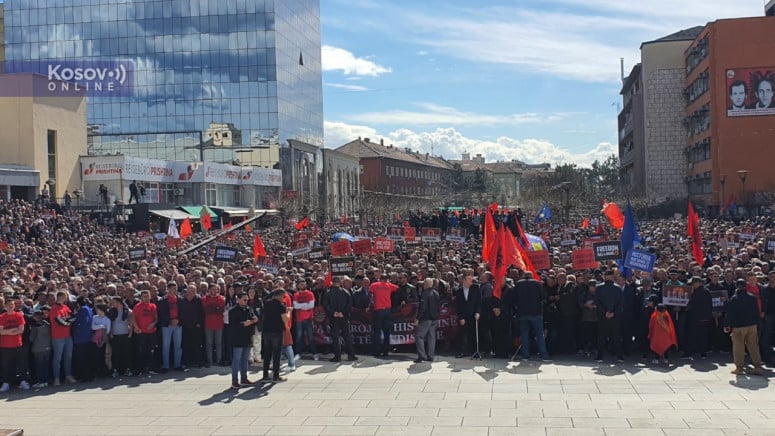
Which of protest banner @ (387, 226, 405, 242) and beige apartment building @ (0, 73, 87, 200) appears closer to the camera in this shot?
protest banner @ (387, 226, 405, 242)

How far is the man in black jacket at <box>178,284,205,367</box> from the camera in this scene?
48.0ft

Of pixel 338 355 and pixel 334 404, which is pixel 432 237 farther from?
pixel 334 404

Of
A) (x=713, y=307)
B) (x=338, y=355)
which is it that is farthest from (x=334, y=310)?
(x=713, y=307)

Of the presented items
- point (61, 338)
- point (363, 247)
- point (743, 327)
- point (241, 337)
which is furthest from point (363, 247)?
point (743, 327)

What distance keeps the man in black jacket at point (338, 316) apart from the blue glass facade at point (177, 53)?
222ft

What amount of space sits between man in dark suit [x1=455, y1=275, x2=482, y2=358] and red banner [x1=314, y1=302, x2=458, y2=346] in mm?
574

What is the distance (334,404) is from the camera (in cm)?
1146

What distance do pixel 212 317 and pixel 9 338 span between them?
10.8 ft

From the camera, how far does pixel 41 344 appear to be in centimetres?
1384

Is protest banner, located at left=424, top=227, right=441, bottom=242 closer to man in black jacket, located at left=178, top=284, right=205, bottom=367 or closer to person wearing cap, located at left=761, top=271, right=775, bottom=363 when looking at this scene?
man in black jacket, located at left=178, top=284, right=205, bottom=367

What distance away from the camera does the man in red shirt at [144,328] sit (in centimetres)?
1435

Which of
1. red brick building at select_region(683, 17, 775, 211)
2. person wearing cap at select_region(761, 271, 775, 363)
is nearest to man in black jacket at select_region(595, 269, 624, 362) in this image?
person wearing cap at select_region(761, 271, 775, 363)

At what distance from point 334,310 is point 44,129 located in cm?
4057

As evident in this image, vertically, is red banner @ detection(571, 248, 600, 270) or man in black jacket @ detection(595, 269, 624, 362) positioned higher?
red banner @ detection(571, 248, 600, 270)
